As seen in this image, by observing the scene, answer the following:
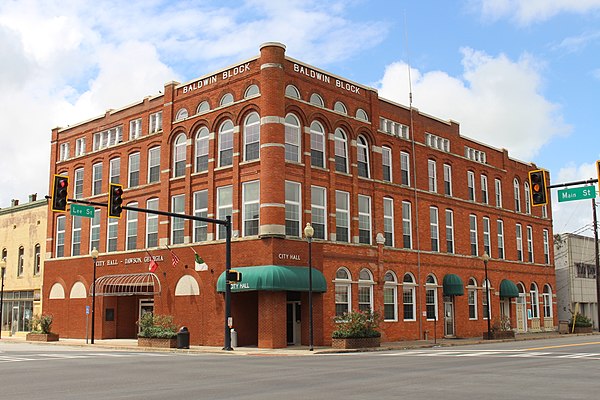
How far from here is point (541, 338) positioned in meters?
44.6

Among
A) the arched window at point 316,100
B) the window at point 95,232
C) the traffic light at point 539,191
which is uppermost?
the arched window at point 316,100

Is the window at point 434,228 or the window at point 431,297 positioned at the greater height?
the window at point 434,228

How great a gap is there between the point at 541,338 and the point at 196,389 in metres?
35.1

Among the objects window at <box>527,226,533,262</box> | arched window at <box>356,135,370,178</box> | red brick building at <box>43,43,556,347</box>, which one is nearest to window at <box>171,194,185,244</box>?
red brick building at <box>43,43,556,347</box>

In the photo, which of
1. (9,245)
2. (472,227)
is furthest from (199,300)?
(9,245)

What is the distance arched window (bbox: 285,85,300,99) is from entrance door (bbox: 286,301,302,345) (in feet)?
36.6

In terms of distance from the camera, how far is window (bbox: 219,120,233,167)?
37531 millimetres

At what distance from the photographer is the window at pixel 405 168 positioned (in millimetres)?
44031

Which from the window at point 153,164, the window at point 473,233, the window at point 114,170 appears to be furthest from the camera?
the window at point 473,233

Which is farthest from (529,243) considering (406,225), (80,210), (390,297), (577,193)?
(80,210)

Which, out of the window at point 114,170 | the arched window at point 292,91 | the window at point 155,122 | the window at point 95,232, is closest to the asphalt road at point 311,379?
the arched window at point 292,91

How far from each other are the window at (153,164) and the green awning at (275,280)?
10411 millimetres

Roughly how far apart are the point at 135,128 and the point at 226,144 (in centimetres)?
976

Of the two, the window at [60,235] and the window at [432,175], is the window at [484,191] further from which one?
the window at [60,235]
